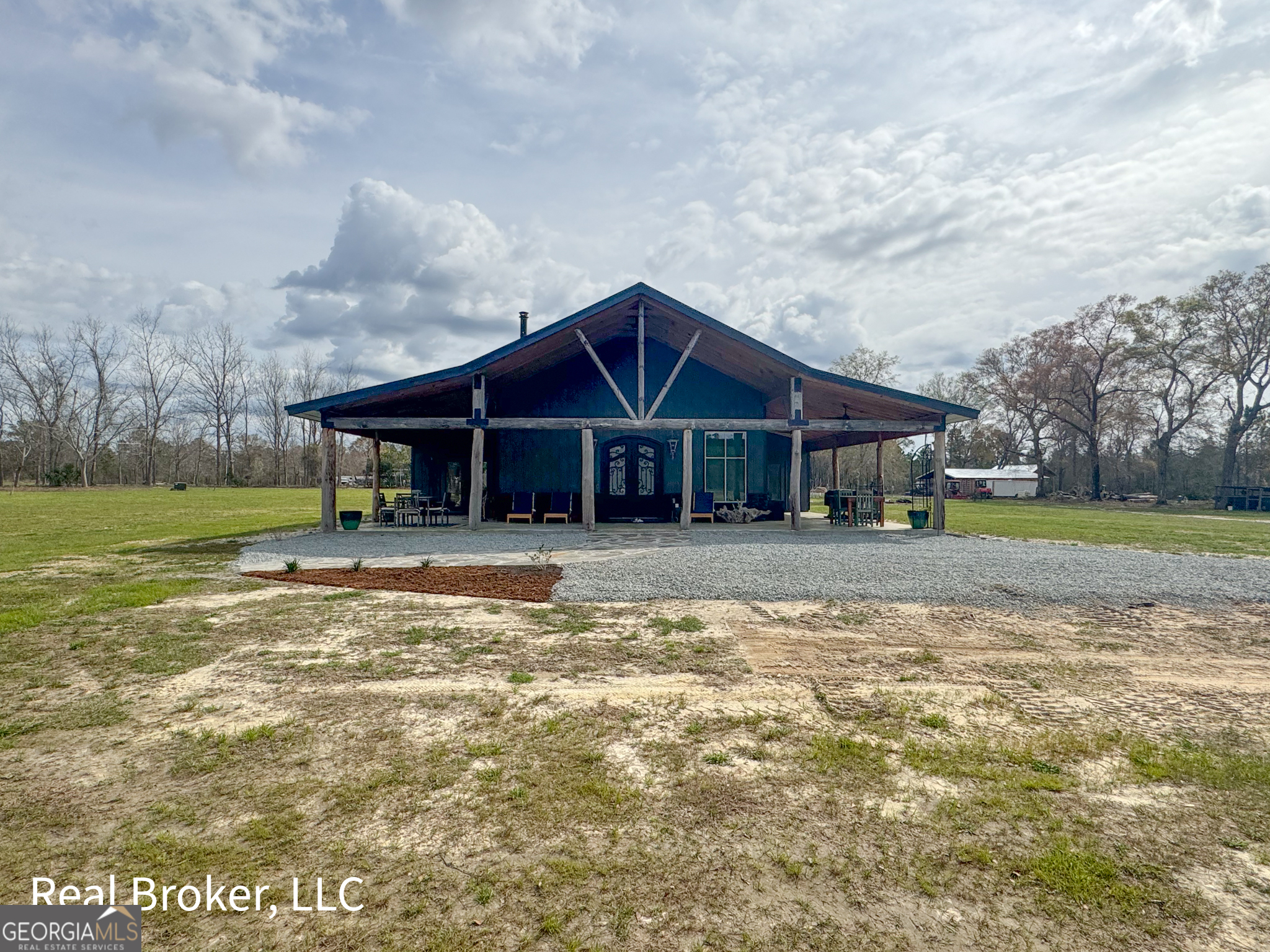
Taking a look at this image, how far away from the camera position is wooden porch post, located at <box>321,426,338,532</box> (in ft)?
45.2

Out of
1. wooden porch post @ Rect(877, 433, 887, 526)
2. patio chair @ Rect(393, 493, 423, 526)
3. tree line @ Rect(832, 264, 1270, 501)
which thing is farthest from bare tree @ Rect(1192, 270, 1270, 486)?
patio chair @ Rect(393, 493, 423, 526)

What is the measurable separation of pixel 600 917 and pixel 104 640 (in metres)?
5.19

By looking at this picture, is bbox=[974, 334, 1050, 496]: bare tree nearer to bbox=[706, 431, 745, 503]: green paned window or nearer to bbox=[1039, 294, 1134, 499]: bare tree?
bbox=[1039, 294, 1134, 499]: bare tree

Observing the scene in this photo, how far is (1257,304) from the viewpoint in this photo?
33.2 m

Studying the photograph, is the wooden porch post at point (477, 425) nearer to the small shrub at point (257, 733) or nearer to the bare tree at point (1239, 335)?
the small shrub at point (257, 733)

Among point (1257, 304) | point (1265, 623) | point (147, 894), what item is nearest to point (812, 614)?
point (1265, 623)

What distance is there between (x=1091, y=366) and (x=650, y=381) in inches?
1428

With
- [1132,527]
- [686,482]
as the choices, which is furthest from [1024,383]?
[686,482]

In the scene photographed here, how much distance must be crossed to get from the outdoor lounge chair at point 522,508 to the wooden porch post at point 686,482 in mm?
3988

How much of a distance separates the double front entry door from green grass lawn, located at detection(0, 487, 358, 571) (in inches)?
326

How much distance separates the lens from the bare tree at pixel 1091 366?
37906mm

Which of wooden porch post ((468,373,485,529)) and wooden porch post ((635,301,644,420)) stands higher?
wooden porch post ((635,301,644,420))

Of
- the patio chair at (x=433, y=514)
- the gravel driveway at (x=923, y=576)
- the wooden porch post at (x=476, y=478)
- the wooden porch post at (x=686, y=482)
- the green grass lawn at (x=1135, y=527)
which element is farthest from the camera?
the patio chair at (x=433, y=514)

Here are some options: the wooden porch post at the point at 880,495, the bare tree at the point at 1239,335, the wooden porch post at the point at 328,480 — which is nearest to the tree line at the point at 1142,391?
the bare tree at the point at 1239,335
